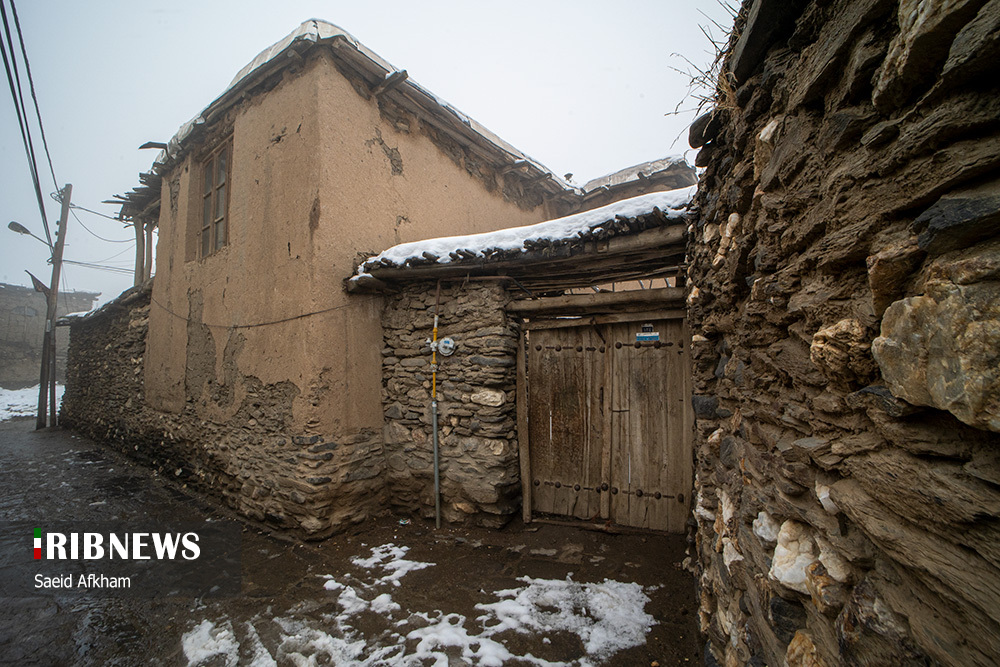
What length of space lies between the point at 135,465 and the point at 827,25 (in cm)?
932

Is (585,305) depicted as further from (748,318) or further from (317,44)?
(317,44)

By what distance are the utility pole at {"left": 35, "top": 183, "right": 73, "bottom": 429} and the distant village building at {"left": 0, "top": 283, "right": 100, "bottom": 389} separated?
9.69 meters

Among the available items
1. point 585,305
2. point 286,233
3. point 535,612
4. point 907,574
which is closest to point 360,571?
point 535,612

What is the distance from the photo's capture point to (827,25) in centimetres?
109

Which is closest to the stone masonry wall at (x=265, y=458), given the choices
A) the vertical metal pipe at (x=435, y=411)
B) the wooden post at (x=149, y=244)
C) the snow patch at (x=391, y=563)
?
the snow patch at (x=391, y=563)

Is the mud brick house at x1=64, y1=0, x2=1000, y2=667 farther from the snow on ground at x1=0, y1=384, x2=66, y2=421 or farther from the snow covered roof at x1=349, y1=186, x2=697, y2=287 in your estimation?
the snow on ground at x1=0, y1=384, x2=66, y2=421

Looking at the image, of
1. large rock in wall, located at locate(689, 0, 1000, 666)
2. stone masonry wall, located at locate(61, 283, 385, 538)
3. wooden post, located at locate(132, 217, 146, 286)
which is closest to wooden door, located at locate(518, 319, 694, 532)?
stone masonry wall, located at locate(61, 283, 385, 538)

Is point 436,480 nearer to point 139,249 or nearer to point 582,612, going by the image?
point 582,612

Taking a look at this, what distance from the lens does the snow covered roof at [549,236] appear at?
3.24m

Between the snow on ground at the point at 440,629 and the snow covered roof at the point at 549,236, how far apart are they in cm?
265

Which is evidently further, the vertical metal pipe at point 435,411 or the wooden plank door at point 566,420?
the vertical metal pipe at point 435,411

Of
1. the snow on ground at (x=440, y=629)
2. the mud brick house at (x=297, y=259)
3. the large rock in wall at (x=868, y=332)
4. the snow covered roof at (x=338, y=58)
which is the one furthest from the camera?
the snow covered roof at (x=338, y=58)

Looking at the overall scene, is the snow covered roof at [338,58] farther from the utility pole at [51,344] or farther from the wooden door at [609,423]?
the utility pole at [51,344]

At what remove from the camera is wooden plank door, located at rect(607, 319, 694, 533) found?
3625 millimetres
